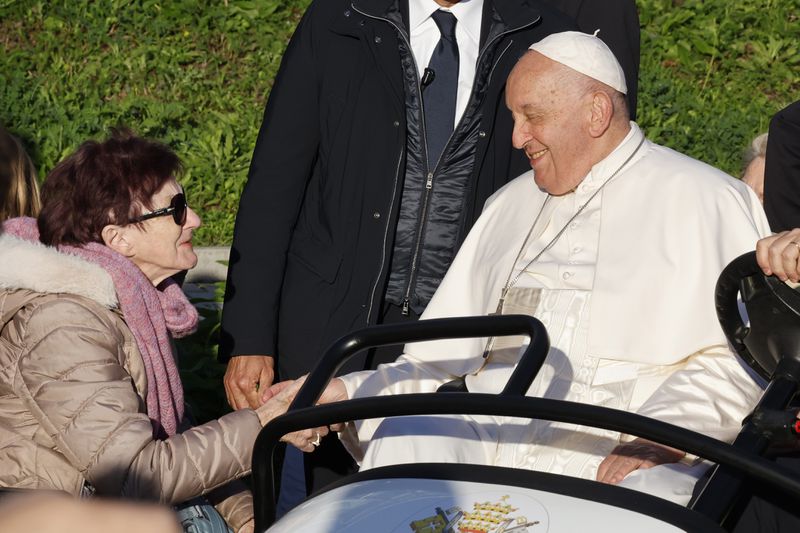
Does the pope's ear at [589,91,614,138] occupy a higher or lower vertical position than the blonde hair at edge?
higher

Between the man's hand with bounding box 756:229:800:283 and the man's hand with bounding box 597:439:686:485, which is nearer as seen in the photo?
the man's hand with bounding box 756:229:800:283

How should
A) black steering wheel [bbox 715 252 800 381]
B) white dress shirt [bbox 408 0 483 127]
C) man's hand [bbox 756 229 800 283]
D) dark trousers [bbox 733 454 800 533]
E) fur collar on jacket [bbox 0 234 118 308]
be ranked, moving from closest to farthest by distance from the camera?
man's hand [bbox 756 229 800 283] → black steering wheel [bbox 715 252 800 381] → dark trousers [bbox 733 454 800 533] → fur collar on jacket [bbox 0 234 118 308] → white dress shirt [bbox 408 0 483 127]

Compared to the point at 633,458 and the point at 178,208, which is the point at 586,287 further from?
the point at 178,208

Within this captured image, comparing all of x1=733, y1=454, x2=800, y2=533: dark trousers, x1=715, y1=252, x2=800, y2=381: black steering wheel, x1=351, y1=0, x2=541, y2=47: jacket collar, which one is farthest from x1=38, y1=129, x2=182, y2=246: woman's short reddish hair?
x1=733, y1=454, x2=800, y2=533: dark trousers


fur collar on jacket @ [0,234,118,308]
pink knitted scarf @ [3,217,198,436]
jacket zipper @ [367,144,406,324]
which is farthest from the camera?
jacket zipper @ [367,144,406,324]

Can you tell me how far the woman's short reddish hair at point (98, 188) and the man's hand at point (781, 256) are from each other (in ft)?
6.51

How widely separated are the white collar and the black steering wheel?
177 centimetres

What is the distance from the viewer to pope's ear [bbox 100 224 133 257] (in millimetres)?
4047

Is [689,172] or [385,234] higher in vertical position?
[689,172]

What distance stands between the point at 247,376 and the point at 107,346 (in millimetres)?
1008

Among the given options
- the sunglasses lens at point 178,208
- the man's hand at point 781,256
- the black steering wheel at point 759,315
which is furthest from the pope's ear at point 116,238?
the man's hand at point 781,256

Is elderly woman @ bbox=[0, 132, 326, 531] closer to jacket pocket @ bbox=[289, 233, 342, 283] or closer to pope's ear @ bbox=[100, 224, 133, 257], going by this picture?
pope's ear @ bbox=[100, 224, 133, 257]

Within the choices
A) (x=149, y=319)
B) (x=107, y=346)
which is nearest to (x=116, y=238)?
(x=149, y=319)

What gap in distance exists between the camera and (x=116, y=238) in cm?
407
